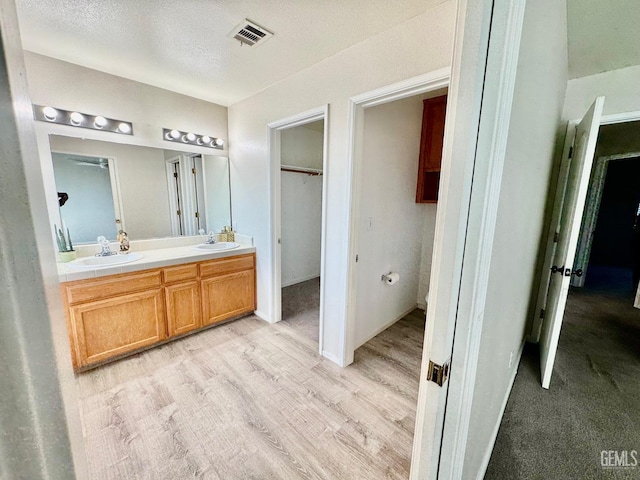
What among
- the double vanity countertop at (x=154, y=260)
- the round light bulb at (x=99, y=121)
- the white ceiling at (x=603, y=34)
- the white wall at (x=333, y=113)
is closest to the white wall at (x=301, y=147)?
the white wall at (x=333, y=113)

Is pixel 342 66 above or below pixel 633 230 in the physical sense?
above

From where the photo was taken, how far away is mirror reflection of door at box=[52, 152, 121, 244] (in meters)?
2.19

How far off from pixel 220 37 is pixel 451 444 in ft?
7.98

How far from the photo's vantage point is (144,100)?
8.11ft

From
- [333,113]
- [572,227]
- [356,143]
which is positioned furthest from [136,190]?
[572,227]

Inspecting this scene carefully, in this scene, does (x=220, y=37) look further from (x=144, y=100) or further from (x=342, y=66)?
(x=144, y=100)

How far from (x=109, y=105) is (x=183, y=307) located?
1.91 m

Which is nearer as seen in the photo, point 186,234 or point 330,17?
point 330,17

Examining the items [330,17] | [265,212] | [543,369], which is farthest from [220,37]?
[543,369]

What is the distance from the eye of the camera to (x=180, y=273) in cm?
238

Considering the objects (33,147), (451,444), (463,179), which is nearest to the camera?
(33,147)

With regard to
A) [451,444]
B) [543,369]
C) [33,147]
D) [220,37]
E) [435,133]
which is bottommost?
[543,369]

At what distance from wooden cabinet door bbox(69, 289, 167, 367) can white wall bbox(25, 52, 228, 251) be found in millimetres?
783

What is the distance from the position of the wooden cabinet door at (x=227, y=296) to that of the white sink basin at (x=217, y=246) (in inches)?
12.1
